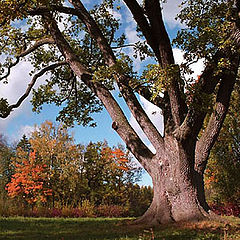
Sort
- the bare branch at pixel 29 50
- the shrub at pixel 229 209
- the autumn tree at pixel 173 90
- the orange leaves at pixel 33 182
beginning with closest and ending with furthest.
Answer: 1. the autumn tree at pixel 173 90
2. the bare branch at pixel 29 50
3. the shrub at pixel 229 209
4. the orange leaves at pixel 33 182

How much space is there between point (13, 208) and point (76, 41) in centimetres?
840

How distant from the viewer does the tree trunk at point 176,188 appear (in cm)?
753

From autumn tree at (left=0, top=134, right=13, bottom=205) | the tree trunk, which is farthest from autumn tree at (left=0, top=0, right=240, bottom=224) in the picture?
autumn tree at (left=0, top=134, right=13, bottom=205)

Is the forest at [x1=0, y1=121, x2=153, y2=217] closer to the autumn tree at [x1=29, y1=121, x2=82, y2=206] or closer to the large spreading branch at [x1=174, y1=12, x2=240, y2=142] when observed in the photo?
the autumn tree at [x1=29, y1=121, x2=82, y2=206]

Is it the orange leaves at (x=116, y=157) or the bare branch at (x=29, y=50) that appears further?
the orange leaves at (x=116, y=157)

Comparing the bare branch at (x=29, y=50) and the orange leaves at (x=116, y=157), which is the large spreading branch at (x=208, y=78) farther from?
the orange leaves at (x=116, y=157)

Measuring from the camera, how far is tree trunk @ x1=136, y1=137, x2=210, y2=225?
297 inches

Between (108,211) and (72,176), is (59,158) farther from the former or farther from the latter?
(108,211)

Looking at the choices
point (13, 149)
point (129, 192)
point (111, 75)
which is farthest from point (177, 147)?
point (13, 149)

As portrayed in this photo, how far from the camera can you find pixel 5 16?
6.66 meters

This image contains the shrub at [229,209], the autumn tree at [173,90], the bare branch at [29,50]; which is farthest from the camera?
the shrub at [229,209]

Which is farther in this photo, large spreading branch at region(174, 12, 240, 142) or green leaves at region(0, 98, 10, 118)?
green leaves at region(0, 98, 10, 118)

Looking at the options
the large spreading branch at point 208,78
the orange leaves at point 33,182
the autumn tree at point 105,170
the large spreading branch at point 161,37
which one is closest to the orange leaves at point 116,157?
the autumn tree at point 105,170

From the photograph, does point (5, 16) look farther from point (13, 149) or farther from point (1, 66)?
point (13, 149)
